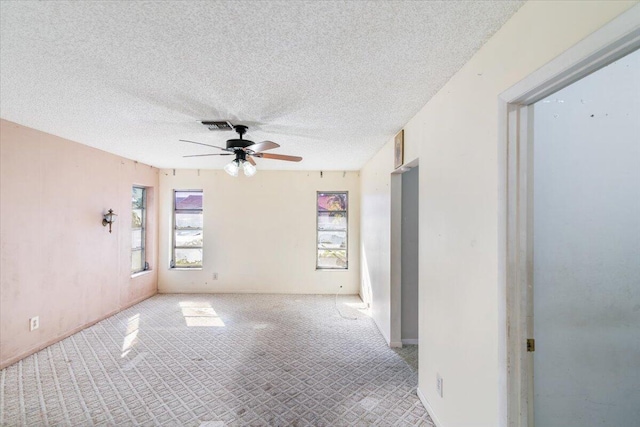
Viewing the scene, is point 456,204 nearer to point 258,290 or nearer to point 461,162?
point 461,162

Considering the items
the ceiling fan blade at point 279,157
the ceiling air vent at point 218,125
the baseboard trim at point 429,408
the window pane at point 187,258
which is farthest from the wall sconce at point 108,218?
the baseboard trim at point 429,408

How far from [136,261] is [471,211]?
5537mm

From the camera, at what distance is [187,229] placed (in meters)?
5.64

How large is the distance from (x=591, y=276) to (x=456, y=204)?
2.31ft

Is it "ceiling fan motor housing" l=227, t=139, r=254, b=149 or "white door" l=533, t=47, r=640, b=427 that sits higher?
"ceiling fan motor housing" l=227, t=139, r=254, b=149

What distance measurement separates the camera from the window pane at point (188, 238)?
5629mm

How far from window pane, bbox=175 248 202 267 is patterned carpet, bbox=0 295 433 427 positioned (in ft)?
5.12

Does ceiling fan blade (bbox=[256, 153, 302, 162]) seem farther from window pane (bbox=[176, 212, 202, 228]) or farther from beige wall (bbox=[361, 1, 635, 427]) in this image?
window pane (bbox=[176, 212, 202, 228])

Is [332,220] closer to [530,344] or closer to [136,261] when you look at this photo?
[136,261]

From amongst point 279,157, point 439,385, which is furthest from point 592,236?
point 279,157

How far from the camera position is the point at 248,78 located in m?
1.88

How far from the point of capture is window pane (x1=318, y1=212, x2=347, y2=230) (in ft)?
18.7

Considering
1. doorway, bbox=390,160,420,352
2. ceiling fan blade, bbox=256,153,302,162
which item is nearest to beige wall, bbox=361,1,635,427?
doorway, bbox=390,160,420,352

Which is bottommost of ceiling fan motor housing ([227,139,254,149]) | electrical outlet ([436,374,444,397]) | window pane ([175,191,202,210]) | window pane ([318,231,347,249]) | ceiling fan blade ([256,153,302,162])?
electrical outlet ([436,374,444,397])
